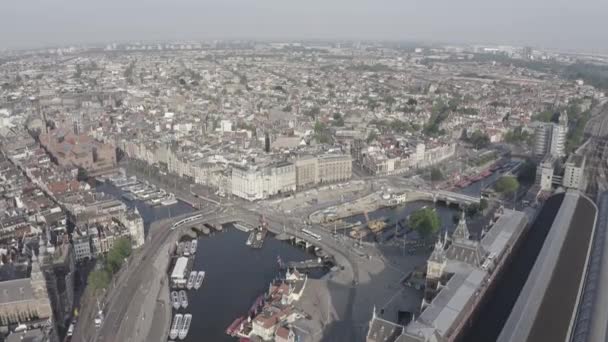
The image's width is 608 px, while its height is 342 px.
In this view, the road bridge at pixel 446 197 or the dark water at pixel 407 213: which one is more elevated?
the road bridge at pixel 446 197

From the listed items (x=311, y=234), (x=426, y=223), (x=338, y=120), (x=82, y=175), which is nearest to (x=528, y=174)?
(x=426, y=223)

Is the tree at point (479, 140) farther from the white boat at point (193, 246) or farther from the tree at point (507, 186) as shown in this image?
the white boat at point (193, 246)

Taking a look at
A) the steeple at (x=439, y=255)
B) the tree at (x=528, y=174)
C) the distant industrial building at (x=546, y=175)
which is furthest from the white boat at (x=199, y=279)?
the tree at (x=528, y=174)

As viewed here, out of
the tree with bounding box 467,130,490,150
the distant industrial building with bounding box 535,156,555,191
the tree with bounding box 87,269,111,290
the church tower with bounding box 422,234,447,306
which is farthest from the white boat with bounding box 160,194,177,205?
the tree with bounding box 467,130,490,150

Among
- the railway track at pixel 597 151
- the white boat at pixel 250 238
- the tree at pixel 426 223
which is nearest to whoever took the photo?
the tree at pixel 426 223

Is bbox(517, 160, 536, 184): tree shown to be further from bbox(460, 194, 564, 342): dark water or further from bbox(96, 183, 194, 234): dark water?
bbox(96, 183, 194, 234): dark water

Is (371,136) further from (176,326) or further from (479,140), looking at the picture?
(176,326)
